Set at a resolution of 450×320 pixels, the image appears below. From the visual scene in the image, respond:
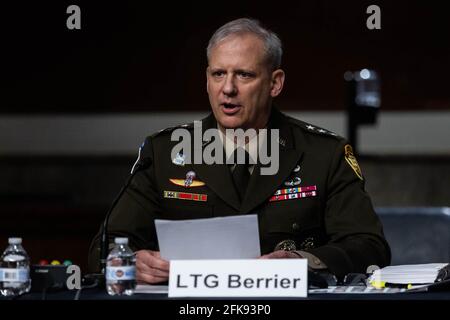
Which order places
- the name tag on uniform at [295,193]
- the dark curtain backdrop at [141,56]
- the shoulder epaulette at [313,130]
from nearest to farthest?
the name tag on uniform at [295,193] → the shoulder epaulette at [313,130] → the dark curtain backdrop at [141,56]

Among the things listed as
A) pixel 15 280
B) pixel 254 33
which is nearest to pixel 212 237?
pixel 15 280

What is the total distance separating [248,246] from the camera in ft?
7.58

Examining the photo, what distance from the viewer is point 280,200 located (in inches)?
115

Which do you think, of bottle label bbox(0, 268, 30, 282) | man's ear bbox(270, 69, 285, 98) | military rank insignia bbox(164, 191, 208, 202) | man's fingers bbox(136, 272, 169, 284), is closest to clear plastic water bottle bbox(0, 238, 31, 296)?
bottle label bbox(0, 268, 30, 282)

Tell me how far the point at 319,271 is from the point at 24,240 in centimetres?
291

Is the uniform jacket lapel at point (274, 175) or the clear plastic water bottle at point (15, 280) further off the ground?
the uniform jacket lapel at point (274, 175)

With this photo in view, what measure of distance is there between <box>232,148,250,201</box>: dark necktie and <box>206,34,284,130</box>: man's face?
12cm

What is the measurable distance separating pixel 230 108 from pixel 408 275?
0.76m

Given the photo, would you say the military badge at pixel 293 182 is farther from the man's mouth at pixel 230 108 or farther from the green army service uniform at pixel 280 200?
the man's mouth at pixel 230 108

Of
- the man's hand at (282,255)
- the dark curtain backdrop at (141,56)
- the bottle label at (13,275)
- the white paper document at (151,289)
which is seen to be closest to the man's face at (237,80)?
the man's hand at (282,255)

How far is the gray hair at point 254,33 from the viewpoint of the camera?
2.88 meters

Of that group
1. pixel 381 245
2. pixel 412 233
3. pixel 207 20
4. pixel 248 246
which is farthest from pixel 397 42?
pixel 248 246

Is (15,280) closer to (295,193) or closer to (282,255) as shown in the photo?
(282,255)

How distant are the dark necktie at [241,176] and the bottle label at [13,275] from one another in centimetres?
85
